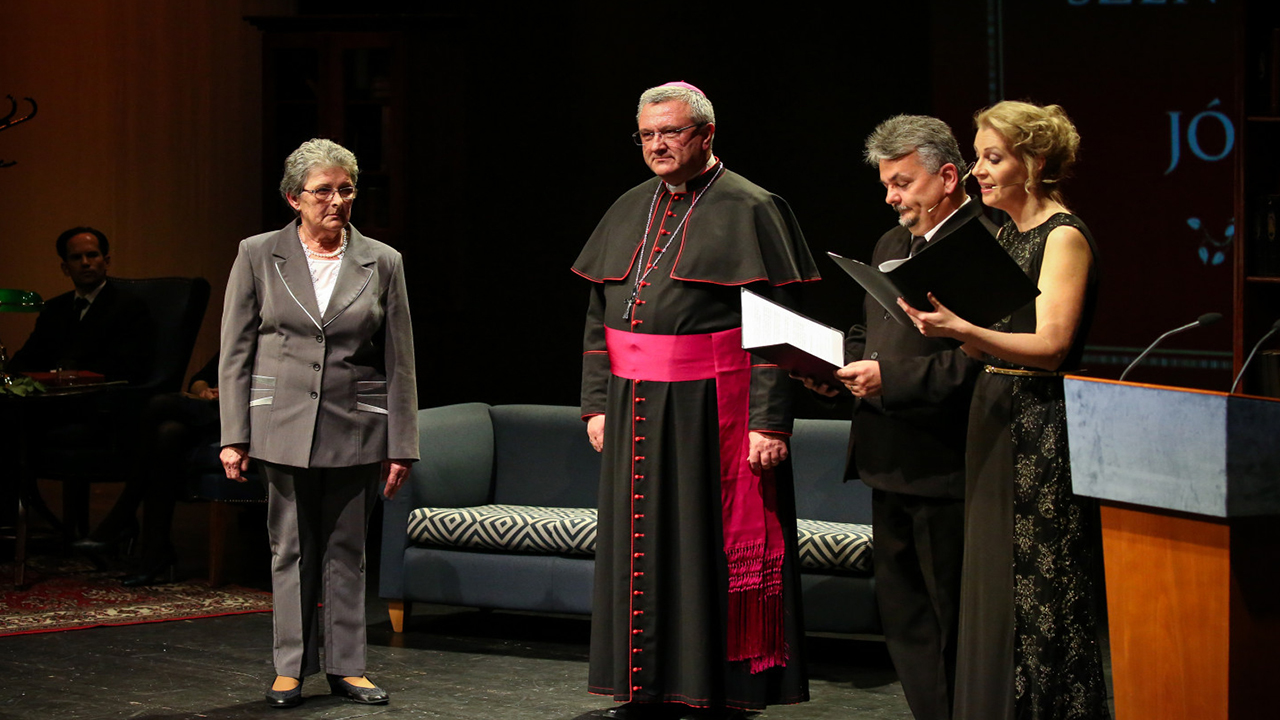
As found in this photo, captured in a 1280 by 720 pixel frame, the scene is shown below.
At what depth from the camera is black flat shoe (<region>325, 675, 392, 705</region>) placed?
361 centimetres

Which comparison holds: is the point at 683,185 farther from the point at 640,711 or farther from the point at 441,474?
the point at 441,474

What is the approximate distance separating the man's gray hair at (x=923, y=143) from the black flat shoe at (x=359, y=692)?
197 centimetres

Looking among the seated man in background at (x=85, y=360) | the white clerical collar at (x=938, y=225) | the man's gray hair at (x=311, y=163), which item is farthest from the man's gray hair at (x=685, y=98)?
the seated man in background at (x=85, y=360)

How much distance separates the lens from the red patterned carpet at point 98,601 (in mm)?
4609

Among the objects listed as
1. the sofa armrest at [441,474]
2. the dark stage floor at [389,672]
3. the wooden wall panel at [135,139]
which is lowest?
the dark stage floor at [389,672]

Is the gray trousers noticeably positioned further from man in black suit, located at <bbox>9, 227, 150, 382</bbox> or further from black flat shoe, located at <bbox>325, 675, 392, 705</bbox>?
man in black suit, located at <bbox>9, 227, 150, 382</bbox>

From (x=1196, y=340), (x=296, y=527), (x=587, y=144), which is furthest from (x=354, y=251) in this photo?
(x=1196, y=340)

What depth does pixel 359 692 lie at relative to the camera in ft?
11.9

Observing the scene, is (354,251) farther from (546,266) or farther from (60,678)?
(546,266)

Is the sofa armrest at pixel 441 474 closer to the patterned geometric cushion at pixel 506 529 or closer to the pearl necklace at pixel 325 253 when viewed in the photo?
the patterned geometric cushion at pixel 506 529

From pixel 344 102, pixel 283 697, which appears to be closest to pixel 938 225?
pixel 283 697

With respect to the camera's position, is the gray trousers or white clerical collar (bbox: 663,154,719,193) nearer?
white clerical collar (bbox: 663,154,719,193)

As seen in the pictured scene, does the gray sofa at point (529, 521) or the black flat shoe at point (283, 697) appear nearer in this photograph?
the black flat shoe at point (283, 697)

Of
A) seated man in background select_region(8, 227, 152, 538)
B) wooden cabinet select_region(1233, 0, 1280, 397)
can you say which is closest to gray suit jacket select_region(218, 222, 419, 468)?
seated man in background select_region(8, 227, 152, 538)
